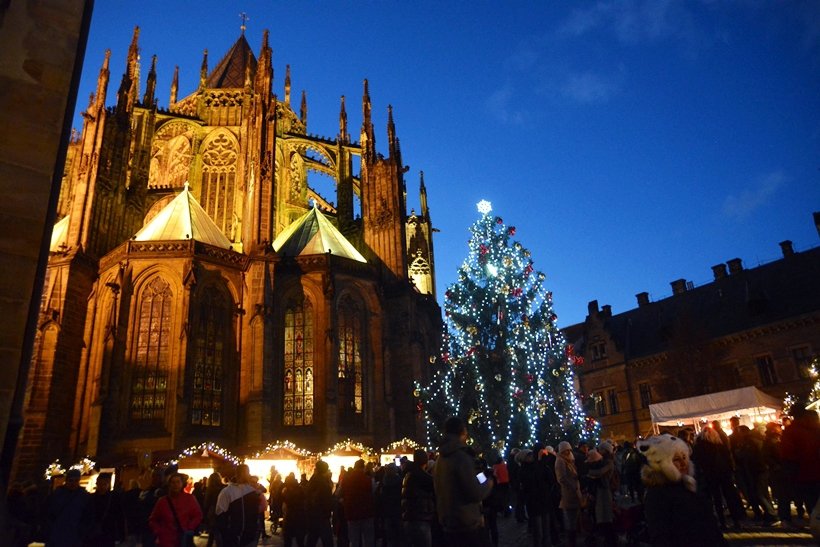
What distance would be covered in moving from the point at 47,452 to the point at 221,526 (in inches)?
689

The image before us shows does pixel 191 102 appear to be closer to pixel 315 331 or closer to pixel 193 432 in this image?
pixel 315 331

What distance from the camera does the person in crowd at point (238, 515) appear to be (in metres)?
7.05

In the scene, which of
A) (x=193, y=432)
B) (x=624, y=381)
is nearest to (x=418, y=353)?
(x=193, y=432)

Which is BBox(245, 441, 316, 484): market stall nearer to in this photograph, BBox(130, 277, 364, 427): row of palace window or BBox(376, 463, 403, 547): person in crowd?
BBox(130, 277, 364, 427): row of palace window

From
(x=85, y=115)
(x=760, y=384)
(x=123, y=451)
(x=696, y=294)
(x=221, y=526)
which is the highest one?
(x=85, y=115)

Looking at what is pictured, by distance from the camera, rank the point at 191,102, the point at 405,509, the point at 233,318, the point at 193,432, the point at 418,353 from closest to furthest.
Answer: the point at 405,509
the point at 193,432
the point at 233,318
the point at 418,353
the point at 191,102

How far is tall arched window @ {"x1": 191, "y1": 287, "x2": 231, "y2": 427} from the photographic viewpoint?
2312 centimetres

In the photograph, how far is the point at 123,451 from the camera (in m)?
21.1

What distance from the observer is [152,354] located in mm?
23031

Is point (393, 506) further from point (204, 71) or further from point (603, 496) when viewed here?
point (204, 71)

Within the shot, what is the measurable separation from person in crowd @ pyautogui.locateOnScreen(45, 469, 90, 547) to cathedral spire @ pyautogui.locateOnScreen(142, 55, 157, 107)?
29104mm

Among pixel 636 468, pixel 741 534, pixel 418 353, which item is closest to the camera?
pixel 741 534

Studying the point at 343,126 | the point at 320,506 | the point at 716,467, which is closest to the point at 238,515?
the point at 320,506

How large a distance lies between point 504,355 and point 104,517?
630 inches
